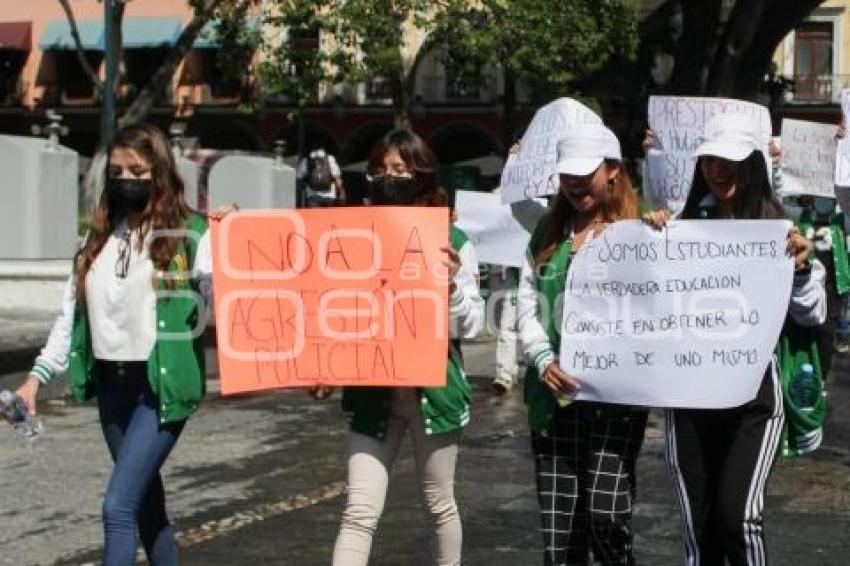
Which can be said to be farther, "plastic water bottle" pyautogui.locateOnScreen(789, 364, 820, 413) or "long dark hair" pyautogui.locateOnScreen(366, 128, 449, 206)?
"long dark hair" pyautogui.locateOnScreen(366, 128, 449, 206)

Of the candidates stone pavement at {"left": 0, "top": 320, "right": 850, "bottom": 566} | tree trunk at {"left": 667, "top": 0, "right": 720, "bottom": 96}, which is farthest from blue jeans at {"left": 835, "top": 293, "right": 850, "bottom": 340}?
tree trunk at {"left": 667, "top": 0, "right": 720, "bottom": 96}

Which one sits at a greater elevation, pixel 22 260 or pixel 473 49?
pixel 473 49

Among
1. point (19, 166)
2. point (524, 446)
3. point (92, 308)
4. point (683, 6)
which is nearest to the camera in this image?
point (92, 308)

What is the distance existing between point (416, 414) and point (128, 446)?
0.91m

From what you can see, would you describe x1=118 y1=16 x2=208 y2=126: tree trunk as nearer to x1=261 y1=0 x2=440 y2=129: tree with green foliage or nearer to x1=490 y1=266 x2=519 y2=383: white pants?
x1=261 y1=0 x2=440 y2=129: tree with green foliage

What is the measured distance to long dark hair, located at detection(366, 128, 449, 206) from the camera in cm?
557

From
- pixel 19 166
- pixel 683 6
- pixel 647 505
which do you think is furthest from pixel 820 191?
pixel 683 6

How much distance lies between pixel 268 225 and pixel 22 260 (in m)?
10.3

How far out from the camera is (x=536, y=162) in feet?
28.3

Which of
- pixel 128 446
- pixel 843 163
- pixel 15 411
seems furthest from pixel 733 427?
pixel 843 163

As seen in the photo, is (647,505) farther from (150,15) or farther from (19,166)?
(150,15)

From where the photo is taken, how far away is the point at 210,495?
8.52 m

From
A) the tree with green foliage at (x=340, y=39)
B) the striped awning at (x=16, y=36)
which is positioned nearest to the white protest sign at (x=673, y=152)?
the tree with green foliage at (x=340, y=39)

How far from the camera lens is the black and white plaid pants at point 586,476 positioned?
5.25 metres
